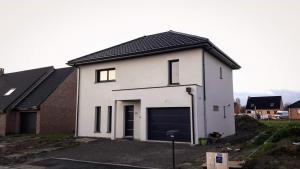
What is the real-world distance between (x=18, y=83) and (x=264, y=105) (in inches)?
2562

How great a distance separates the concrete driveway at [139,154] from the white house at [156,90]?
172cm

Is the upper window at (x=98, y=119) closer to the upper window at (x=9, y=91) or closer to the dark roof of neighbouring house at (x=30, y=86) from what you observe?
the dark roof of neighbouring house at (x=30, y=86)

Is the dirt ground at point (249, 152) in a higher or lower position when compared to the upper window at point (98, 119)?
lower

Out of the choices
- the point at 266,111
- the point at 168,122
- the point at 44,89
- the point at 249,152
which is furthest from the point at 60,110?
the point at 266,111

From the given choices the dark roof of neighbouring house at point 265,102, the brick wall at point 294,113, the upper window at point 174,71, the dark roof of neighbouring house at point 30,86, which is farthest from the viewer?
the dark roof of neighbouring house at point 265,102

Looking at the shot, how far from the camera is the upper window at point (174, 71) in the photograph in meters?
16.6

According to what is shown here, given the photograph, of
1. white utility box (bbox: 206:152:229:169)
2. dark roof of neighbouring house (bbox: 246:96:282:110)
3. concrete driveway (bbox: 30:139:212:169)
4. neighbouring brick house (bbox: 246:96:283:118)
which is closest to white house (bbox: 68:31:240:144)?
concrete driveway (bbox: 30:139:212:169)

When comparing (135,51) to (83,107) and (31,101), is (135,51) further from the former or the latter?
(31,101)

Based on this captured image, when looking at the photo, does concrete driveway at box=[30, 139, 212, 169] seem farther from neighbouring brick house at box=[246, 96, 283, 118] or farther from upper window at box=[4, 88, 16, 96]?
neighbouring brick house at box=[246, 96, 283, 118]

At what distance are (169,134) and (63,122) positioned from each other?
18039mm

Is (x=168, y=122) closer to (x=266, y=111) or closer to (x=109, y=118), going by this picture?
(x=109, y=118)

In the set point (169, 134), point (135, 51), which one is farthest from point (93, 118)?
point (169, 134)

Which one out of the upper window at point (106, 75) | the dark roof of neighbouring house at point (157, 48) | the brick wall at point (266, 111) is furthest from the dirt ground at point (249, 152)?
the brick wall at point (266, 111)

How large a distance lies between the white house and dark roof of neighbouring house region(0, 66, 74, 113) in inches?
248
